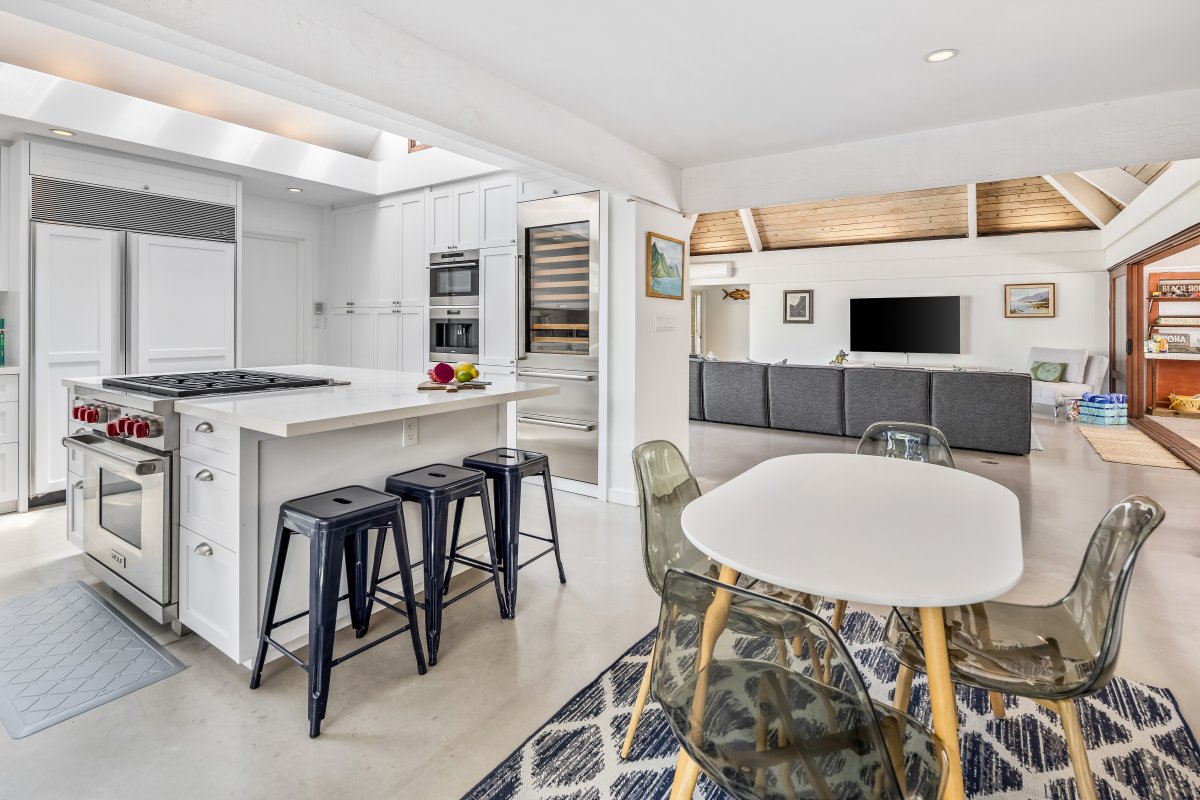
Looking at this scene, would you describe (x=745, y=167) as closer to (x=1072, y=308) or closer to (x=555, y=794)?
(x=555, y=794)

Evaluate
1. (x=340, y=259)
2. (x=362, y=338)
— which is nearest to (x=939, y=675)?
(x=362, y=338)

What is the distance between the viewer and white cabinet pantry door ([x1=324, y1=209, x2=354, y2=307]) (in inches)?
233

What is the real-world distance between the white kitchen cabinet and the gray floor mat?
2805 millimetres

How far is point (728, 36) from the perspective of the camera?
2.48 meters

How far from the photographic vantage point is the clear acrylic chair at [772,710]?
3.31 ft

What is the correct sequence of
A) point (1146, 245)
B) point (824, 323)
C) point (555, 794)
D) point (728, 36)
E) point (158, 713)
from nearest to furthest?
point (555, 794) → point (158, 713) → point (728, 36) → point (1146, 245) → point (824, 323)

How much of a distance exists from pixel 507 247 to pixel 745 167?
5.89ft

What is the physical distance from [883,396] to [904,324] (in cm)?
354

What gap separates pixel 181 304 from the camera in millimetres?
4512

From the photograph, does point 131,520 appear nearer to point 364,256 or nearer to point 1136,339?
point 364,256

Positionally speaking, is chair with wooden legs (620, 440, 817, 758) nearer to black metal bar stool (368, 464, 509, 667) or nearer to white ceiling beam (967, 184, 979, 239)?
black metal bar stool (368, 464, 509, 667)

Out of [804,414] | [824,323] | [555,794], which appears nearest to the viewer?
[555,794]

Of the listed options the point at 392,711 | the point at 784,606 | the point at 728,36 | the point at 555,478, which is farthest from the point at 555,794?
the point at 555,478

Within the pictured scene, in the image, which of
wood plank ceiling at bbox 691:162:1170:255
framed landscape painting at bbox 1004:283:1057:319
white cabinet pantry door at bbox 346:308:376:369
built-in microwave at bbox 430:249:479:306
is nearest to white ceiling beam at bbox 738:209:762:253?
wood plank ceiling at bbox 691:162:1170:255
